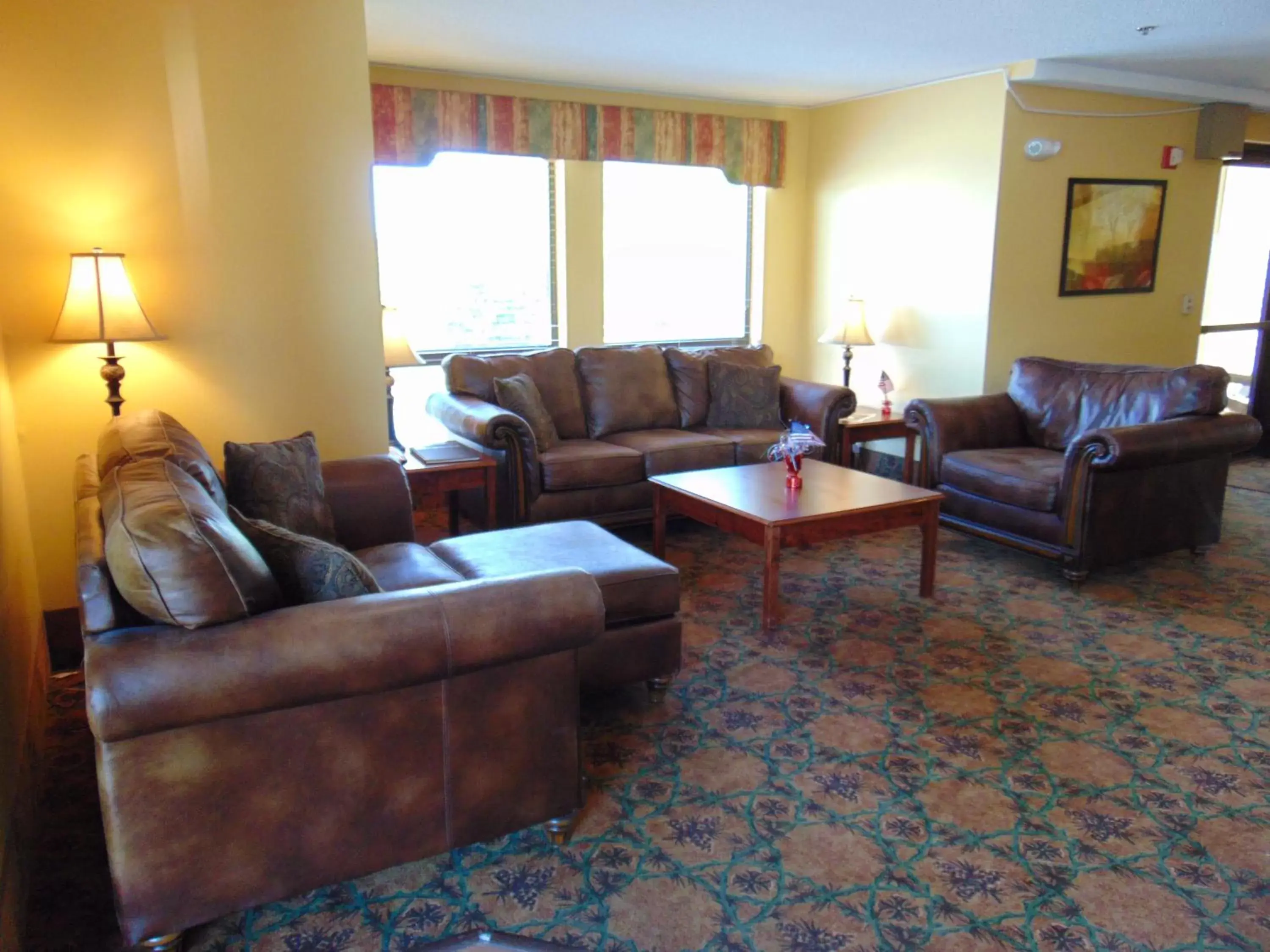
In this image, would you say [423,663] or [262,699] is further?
[423,663]

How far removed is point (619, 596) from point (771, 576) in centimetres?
94

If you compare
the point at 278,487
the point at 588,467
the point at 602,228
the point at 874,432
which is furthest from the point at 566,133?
the point at 278,487

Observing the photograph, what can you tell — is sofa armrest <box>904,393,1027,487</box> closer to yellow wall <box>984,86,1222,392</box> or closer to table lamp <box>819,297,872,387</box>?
yellow wall <box>984,86,1222,392</box>

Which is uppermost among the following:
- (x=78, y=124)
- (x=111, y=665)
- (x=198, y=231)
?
(x=78, y=124)

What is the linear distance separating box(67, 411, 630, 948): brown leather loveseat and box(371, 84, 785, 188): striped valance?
11.2 feet

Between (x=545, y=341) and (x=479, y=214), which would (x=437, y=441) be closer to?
(x=545, y=341)

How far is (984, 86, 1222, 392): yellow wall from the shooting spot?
17.5ft

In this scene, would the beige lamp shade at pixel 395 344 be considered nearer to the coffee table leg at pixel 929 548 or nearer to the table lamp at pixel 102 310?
the table lamp at pixel 102 310

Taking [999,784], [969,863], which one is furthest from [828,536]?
[969,863]

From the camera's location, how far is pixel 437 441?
18.0ft

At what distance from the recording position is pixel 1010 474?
433cm

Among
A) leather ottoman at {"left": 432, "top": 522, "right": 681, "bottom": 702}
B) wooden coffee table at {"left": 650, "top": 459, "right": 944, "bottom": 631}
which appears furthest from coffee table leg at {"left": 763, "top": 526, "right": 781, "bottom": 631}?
leather ottoman at {"left": 432, "top": 522, "right": 681, "bottom": 702}

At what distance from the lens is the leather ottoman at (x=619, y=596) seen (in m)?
2.78

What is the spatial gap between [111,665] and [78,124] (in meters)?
2.40
